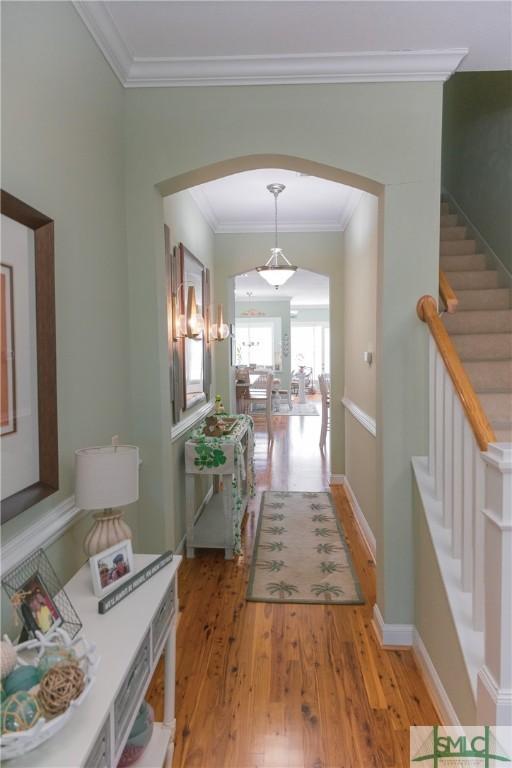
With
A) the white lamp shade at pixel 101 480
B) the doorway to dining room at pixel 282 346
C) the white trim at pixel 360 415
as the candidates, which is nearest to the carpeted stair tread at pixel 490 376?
the white trim at pixel 360 415

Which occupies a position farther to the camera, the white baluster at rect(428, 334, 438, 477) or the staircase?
the staircase

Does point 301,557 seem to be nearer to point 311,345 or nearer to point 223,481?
point 223,481

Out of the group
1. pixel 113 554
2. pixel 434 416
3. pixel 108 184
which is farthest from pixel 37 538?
pixel 434 416

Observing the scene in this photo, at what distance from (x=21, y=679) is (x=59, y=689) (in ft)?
0.34

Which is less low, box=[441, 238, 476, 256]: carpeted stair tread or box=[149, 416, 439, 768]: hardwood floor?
box=[441, 238, 476, 256]: carpeted stair tread

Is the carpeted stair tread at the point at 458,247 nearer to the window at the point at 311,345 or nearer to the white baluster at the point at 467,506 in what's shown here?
the white baluster at the point at 467,506

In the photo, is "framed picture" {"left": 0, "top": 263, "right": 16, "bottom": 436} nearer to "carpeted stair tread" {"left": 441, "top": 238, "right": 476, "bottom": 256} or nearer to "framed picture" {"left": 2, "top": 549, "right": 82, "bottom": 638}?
"framed picture" {"left": 2, "top": 549, "right": 82, "bottom": 638}

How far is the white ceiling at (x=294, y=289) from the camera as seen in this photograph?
391 inches

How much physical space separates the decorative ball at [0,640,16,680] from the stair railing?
1.27 m

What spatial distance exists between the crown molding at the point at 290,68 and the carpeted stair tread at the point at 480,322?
5.03ft

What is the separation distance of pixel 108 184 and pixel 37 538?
1.59 metres

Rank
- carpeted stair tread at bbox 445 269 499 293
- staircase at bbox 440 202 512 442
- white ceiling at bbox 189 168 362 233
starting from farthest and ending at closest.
Result: white ceiling at bbox 189 168 362 233
carpeted stair tread at bbox 445 269 499 293
staircase at bbox 440 202 512 442

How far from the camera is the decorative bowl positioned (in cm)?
97

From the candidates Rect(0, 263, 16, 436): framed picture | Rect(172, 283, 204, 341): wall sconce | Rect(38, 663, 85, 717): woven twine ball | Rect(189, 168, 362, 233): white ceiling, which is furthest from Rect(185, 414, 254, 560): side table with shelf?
Rect(38, 663, 85, 717): woven twine ball
